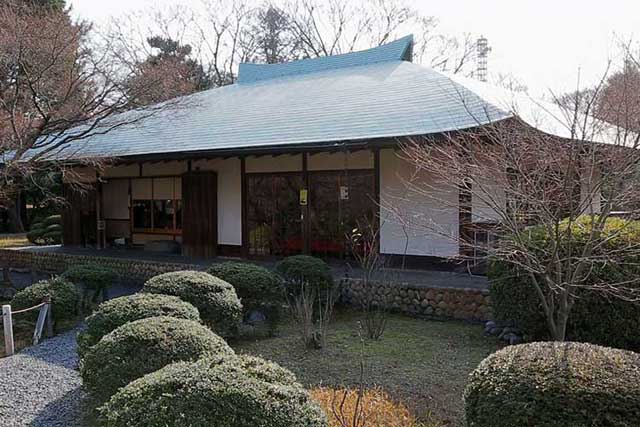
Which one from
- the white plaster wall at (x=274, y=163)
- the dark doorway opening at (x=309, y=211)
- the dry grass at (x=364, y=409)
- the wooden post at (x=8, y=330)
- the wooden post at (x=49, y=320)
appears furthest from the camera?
the white plaster wall at (x=274, y=163)

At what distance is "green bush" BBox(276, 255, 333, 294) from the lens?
331 inches

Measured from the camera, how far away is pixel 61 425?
4.38 metres

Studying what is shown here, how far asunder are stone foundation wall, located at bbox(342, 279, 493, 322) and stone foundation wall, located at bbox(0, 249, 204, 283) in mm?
3487

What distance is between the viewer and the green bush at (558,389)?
280 centimetres

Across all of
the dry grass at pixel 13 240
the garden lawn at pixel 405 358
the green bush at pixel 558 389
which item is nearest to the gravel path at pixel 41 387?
the garden lawn at pixel 405 358

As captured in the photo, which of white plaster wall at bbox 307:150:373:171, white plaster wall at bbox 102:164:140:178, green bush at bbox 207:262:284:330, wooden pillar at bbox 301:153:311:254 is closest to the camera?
green bush at bbox 207:262:284:330

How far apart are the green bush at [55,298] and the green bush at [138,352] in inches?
147

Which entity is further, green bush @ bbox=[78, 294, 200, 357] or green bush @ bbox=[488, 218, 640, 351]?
green bush @ bbox=[488, 218, 640, 351]

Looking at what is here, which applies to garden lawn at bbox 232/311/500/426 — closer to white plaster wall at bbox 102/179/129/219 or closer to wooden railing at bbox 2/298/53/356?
wooden railing at bbox 2/298/53/356

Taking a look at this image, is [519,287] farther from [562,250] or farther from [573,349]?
[573,349]

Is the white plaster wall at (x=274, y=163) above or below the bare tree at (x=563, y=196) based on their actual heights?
above

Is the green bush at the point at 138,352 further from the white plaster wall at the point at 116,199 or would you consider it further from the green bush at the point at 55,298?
the white plaster wall at the point at 116,199

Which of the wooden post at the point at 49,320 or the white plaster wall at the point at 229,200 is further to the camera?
the white plaster wall at the point at 229,200

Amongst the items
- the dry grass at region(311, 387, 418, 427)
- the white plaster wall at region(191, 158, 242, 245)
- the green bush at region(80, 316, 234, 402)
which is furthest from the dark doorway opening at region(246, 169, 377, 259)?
the green bush at region(80, 316, 234, 402)
